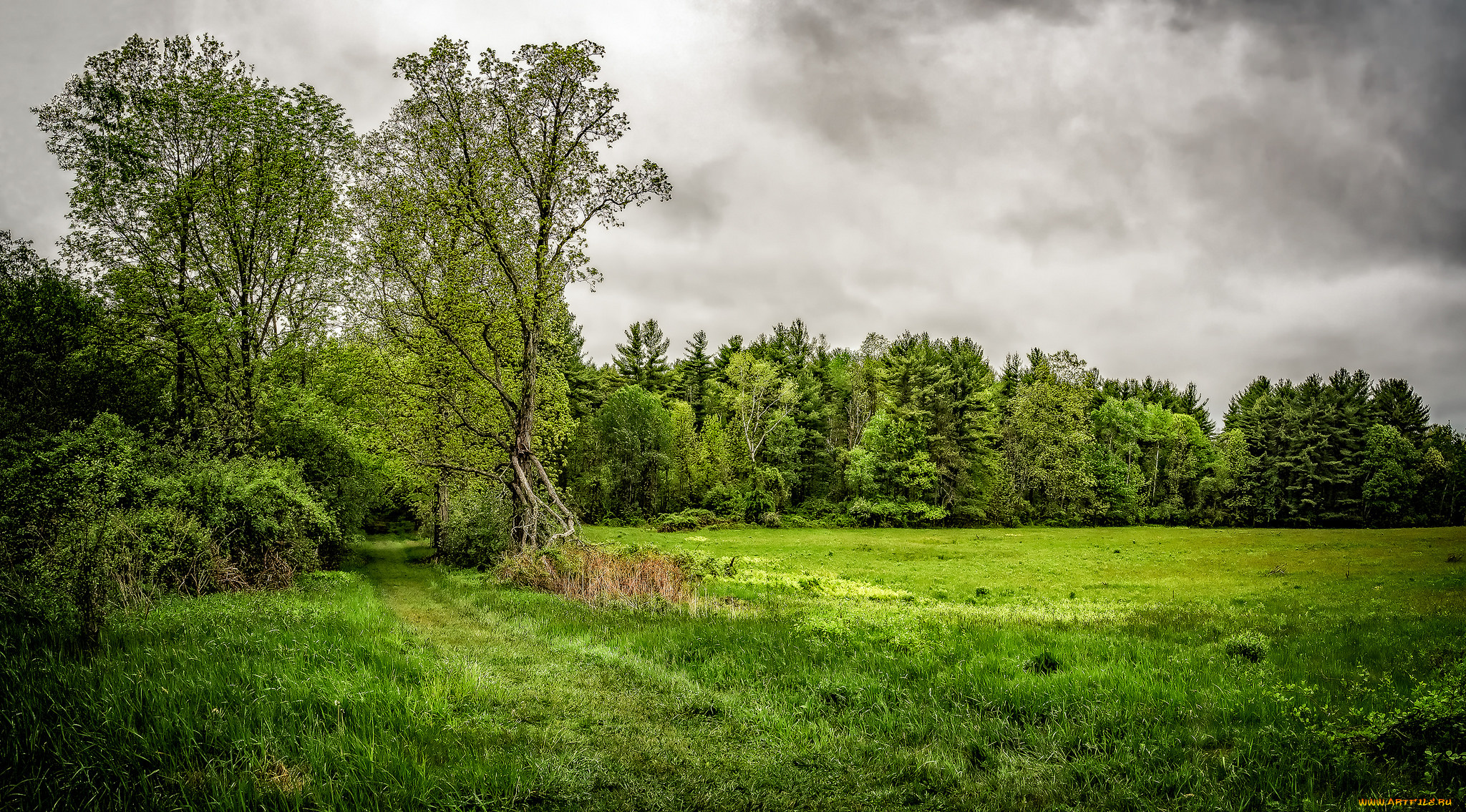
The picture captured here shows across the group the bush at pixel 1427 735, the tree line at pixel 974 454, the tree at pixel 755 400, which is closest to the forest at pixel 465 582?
the bush at pixel 1427 735

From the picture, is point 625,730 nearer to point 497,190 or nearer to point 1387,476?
point 497,190

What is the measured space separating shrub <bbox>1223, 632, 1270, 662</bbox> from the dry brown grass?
34.3 ft

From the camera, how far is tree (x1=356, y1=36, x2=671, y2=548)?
21062mm

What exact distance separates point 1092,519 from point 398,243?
66650 millimetres

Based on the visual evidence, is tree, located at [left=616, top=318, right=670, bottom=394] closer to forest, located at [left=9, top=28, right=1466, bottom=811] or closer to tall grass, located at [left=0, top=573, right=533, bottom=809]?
forest, located at [left=9, top=28, right=1466, bottom=811]

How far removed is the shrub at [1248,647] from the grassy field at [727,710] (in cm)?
21

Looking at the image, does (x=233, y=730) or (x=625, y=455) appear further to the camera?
(x=625, y=455)

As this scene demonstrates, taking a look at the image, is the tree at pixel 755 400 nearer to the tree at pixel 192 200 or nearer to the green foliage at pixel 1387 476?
the tree at pixel 192 200

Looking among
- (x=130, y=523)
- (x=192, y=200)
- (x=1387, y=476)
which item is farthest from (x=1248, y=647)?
(x=1387, y=476)

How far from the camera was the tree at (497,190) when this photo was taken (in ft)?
69.1

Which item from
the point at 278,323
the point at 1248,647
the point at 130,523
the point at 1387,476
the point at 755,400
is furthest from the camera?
the point at 755,400

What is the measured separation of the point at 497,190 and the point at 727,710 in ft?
66.5

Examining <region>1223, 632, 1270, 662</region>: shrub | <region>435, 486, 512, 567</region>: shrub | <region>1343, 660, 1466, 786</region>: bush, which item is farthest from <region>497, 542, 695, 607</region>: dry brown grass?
<region>1343, 660, 1466, 786</region>: bush

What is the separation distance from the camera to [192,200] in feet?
63.8
